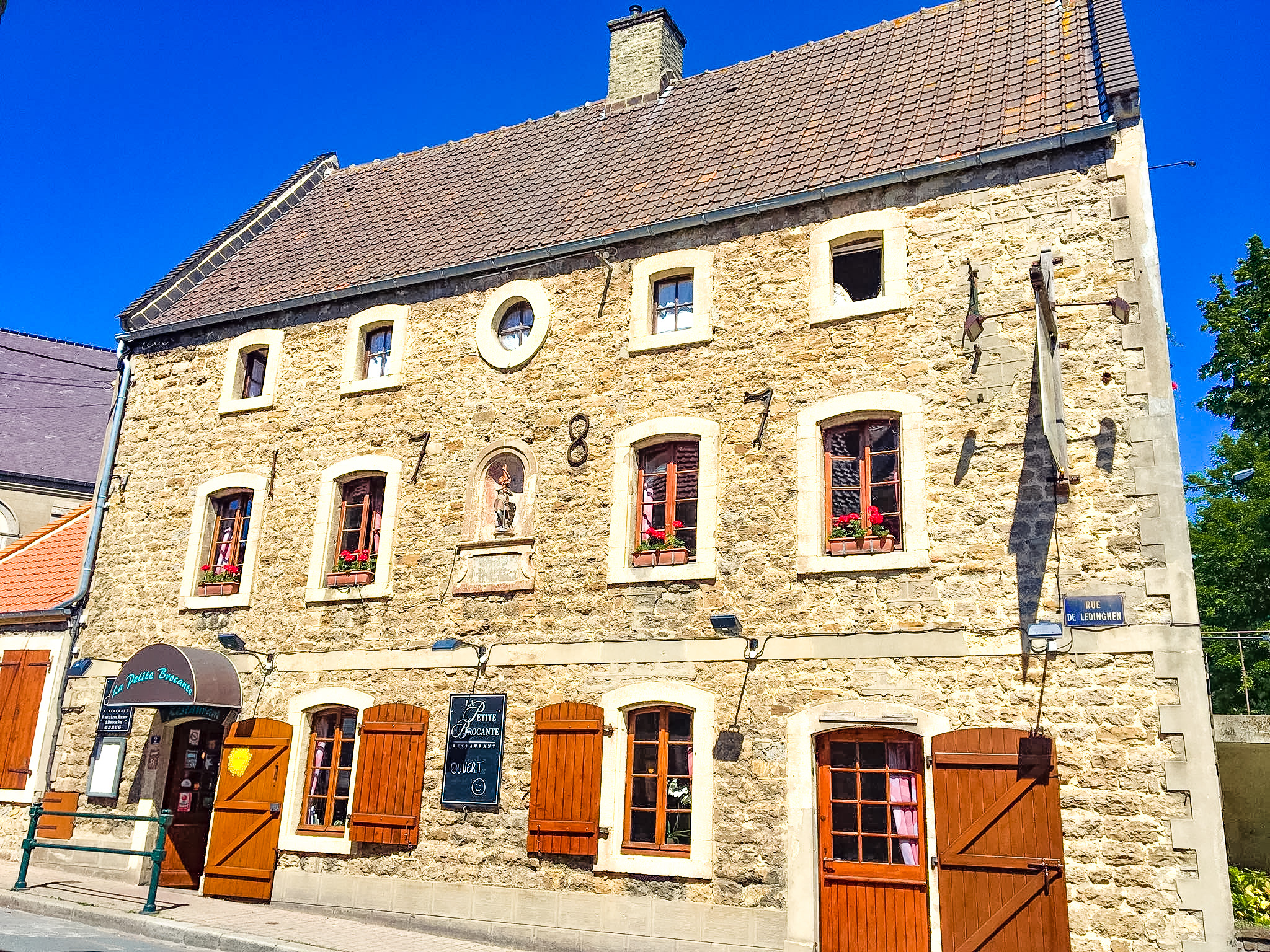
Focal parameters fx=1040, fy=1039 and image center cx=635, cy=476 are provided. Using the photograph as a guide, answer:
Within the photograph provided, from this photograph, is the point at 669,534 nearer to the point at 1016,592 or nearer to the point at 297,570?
the point at 1016,592

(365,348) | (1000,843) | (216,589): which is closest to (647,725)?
(1000,843)

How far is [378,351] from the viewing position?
13.7 meters

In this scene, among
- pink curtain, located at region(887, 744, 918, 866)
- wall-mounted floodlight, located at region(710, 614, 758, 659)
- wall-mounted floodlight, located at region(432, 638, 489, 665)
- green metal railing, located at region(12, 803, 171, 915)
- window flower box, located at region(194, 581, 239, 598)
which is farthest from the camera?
window flower box, located at region(194, 581, 239, 598)

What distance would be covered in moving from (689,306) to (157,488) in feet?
25.9

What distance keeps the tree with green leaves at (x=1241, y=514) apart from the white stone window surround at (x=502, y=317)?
1398 centimetres

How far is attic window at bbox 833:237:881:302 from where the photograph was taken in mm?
11031

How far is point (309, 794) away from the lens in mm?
12133

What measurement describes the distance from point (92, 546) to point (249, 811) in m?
4.78

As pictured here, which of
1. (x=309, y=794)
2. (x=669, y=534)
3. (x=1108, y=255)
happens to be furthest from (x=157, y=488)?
(x=1108, y=255)

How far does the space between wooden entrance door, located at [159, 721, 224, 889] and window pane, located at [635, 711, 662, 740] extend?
5.84 meters

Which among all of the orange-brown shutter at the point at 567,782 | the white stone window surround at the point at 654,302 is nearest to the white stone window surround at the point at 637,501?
the white stone window surround at the point at 654,302

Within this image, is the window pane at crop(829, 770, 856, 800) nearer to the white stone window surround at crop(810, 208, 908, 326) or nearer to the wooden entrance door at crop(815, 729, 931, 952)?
the wooden entrance door at crop(815, 729, 931, 952)

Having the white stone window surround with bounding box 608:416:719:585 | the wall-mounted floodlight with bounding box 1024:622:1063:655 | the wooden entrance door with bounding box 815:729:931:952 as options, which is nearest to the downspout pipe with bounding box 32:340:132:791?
the white stone window surround with bounding box 608:416:719:585

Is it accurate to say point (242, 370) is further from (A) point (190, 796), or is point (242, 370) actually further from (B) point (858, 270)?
(B) point (858, 270)
